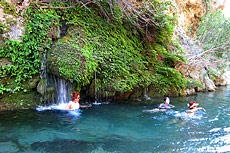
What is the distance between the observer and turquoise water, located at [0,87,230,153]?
4.62m

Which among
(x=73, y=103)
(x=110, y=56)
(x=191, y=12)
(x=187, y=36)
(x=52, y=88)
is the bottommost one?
(x=73, y=103)

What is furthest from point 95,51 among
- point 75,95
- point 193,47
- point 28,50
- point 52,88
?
point 193,47

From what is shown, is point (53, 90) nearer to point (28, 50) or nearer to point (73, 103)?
point (73, 103)

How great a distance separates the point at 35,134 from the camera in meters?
5.28

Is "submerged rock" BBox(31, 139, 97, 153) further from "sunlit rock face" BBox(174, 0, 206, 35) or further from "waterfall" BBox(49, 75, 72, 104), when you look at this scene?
"sunlit rock face" BBox(174, 0, 206, 35)

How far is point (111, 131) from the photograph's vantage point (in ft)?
19.0

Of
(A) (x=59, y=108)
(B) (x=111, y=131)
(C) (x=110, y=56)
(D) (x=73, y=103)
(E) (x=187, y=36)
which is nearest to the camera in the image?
(B) (x=111, y=131)

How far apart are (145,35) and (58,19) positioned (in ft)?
19.3

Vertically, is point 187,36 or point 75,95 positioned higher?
point 187,36

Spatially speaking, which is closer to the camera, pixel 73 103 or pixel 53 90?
pixel 73 103

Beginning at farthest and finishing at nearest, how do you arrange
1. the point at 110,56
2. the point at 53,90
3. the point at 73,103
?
the point at 110,56
the point at 53,90
the point at 73,103

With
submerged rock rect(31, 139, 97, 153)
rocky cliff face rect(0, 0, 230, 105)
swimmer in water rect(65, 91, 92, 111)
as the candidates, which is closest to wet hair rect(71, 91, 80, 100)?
swimmer in water rect(65, 91, 92, 111)

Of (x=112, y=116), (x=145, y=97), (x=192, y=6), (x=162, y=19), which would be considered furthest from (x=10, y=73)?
(x=192, y=6)

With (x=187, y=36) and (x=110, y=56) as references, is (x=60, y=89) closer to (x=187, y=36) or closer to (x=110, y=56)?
(x=110, y=56)
